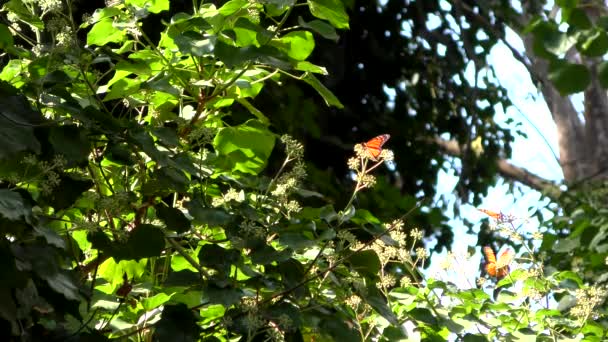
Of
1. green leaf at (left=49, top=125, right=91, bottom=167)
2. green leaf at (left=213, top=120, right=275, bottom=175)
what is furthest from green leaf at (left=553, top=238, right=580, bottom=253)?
green leaf at (left=49, top=125, right=91, bottom=167)

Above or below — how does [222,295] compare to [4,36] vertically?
below

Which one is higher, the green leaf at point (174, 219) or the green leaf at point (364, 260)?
the green leaf at point (174, 219)

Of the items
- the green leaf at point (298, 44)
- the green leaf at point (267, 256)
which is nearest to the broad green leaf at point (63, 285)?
the green leaf at point (267, 256)

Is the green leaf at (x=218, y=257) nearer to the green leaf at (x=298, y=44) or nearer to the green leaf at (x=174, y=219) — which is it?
the green leaf at (x=174, y=219)

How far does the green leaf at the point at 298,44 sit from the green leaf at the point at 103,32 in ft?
0.85

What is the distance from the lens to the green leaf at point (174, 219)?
1526 millimetres

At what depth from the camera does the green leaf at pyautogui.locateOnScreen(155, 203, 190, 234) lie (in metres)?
1.53

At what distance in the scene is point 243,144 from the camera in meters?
1.73

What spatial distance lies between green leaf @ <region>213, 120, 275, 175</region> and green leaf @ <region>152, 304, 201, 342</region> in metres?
0.33

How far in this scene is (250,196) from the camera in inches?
70.1

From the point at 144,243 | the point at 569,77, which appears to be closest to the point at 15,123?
the point at 144,243

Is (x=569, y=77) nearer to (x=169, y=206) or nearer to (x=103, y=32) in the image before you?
(x=169, y=206)

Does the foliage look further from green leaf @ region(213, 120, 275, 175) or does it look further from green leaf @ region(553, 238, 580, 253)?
green leaf @ region(553, 238, 580, 253)

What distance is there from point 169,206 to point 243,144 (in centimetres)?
18
